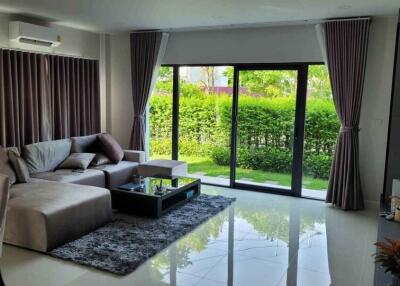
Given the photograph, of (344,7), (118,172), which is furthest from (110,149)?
(344,7)

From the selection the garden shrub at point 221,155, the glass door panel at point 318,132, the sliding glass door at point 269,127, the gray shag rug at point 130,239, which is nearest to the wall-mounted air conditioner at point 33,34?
the gray shag rug at point 130,239

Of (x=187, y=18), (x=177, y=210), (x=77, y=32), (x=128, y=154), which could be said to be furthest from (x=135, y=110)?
(x=177, y=210)

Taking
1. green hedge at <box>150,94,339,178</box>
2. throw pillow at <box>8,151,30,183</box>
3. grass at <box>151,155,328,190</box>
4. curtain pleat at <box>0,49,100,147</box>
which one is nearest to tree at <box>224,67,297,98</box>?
green hedge at <box>150,94,339,178</box>

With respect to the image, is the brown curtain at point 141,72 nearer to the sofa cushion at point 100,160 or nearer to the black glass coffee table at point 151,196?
the sofa cushion at point 100,160

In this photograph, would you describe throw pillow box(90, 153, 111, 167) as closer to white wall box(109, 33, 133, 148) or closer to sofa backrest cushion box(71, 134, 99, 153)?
sofa backrest cushion box(71, 134, 99, 153)

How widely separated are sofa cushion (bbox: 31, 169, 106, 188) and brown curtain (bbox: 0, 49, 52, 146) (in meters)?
0.80

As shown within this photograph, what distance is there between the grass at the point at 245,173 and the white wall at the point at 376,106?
0.71 metres

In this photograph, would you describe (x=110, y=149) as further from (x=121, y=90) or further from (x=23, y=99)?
(x=121, y=90)

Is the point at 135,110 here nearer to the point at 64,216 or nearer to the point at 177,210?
the point at 177,210

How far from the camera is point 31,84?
542 centimetres

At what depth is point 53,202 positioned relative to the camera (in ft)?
12.1

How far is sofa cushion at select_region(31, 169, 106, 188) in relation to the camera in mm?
4754

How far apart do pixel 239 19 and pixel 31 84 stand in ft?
10.4

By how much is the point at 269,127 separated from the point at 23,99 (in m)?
3.73
